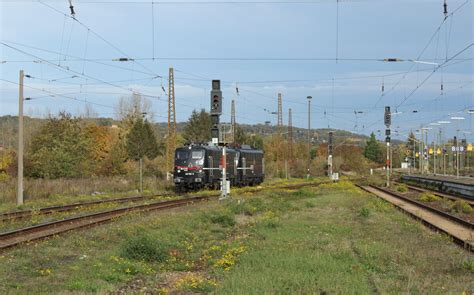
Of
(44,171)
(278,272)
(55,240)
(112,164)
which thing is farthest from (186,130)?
(278,272)

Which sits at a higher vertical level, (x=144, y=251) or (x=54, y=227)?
(x=144, y=251)

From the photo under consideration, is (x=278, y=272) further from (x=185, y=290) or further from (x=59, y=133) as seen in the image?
(x=59, y=133)

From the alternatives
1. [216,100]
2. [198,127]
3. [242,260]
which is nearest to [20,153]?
[216,100]

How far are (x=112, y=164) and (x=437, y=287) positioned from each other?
4929cm

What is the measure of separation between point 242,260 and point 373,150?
144 m

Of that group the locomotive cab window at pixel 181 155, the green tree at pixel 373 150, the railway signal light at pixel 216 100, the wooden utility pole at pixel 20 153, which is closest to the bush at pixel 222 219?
the railway signal light at pixel 216 100

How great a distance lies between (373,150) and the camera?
150625 mm

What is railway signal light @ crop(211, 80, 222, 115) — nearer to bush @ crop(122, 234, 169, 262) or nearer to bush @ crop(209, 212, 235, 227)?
bush @ crop(209, 212, 235, 227)

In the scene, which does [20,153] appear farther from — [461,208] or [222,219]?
[461,208]

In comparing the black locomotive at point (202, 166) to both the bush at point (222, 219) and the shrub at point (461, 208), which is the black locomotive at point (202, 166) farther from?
the bush at point (222, 219)

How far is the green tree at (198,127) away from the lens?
3612 inches

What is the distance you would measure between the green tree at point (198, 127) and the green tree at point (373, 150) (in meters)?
Result: 69.6

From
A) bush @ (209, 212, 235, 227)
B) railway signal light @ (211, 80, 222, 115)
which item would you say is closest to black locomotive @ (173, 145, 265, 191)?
railway signal light @ (211, 80, 222, 115)

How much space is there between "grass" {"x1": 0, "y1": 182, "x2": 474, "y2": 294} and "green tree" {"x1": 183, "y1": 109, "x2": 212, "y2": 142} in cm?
7219
